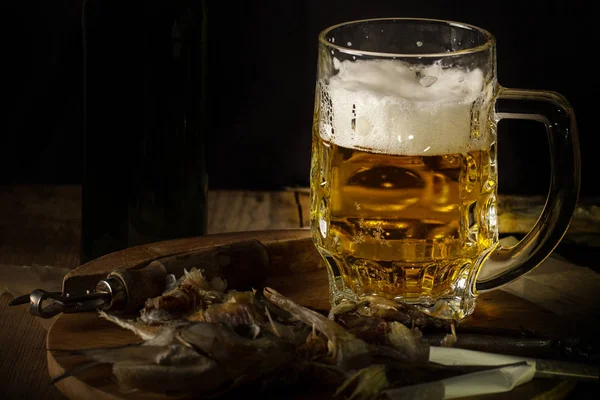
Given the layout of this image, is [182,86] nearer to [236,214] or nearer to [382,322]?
[236,214]

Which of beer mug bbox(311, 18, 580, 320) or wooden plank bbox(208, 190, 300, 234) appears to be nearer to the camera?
beer mug bbox(311, 18, 580, 320)

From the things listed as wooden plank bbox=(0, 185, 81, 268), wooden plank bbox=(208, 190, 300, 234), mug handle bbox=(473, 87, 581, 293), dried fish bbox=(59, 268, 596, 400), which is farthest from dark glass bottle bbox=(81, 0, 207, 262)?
mug handle bbox=(473, 87, 581, 293)

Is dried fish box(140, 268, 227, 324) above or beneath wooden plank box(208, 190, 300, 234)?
above

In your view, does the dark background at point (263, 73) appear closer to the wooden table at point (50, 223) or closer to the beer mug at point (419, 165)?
the wooden table at point (50, 223)

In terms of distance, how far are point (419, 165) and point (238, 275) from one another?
1.49 ft

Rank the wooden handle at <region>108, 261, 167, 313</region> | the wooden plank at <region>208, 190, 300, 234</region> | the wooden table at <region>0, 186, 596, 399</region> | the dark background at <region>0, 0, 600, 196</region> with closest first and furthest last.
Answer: the wooden handle at <region>108, 261, 167, 313</region>
the wooden table at <region>0, 186, 596, 399</region>
the wooden plank at <region>208, 190, 300, 234</region>
the dark background at <region>0, 0, 600, 196</region>

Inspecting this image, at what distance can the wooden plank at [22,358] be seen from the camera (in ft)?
5.10

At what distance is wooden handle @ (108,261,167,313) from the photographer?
1.71 metres

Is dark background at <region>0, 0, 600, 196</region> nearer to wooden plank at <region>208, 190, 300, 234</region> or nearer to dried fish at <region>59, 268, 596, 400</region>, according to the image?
wooden plank at <region>208, 190, 300, 234</region>

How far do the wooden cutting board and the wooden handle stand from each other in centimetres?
5

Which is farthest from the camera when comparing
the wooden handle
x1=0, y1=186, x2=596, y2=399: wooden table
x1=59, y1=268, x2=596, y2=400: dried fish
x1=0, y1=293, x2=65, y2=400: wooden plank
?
x1=0, y1=186, x2=596, y2=399: wooden table

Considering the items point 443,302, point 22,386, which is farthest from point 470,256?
point 22,386

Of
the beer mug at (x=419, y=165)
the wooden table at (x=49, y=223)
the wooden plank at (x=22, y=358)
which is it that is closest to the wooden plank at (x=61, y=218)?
the wooden table at (x=49, y=223)

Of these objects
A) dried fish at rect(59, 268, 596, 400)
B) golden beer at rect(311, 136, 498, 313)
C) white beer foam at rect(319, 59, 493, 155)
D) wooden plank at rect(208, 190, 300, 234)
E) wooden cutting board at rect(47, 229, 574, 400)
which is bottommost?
wooden plank at rect(208, 190, 300, 234)
